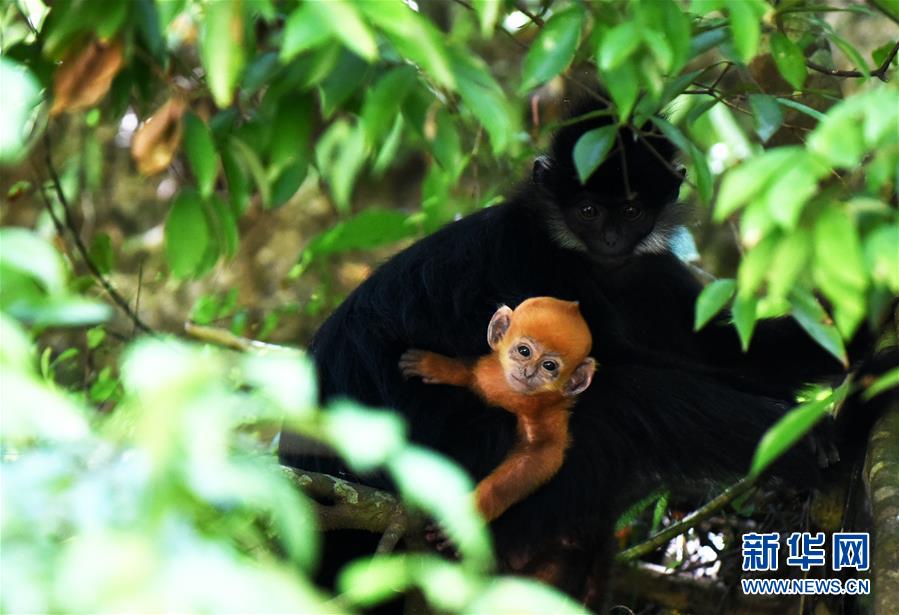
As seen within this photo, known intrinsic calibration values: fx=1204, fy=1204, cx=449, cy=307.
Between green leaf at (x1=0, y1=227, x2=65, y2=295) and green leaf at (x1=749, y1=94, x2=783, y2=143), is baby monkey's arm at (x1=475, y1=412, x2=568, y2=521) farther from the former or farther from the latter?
green leaf at (x1=0, y1=227, x2=65, y2=295)

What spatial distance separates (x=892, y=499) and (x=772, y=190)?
1.88m

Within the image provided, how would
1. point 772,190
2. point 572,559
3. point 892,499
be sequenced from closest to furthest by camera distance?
point 772,190 → point 892,499 → point 572,559

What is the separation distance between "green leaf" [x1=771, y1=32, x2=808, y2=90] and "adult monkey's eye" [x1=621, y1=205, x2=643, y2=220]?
157 centimetres

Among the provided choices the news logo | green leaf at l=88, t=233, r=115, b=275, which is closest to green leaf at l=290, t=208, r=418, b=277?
green leaf at l=88, t=233, r=115, b=275

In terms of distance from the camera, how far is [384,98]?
282cm

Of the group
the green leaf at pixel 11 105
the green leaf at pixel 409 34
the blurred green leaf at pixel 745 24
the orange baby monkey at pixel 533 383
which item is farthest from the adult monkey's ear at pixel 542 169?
the green leaf at pixel 11 105

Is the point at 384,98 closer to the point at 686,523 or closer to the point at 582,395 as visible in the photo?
the point at 582,395

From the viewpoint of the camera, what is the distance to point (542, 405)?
14.0 ft

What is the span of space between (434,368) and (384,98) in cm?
182

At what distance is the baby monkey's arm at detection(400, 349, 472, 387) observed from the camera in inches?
176

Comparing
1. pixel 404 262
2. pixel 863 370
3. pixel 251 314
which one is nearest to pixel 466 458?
pixel 404 262

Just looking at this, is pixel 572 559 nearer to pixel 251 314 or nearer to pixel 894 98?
pixel 894 98

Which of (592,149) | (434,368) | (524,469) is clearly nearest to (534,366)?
(524,469)

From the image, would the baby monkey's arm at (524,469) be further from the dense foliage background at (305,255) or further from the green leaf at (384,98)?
the green leaf at (384,98)
